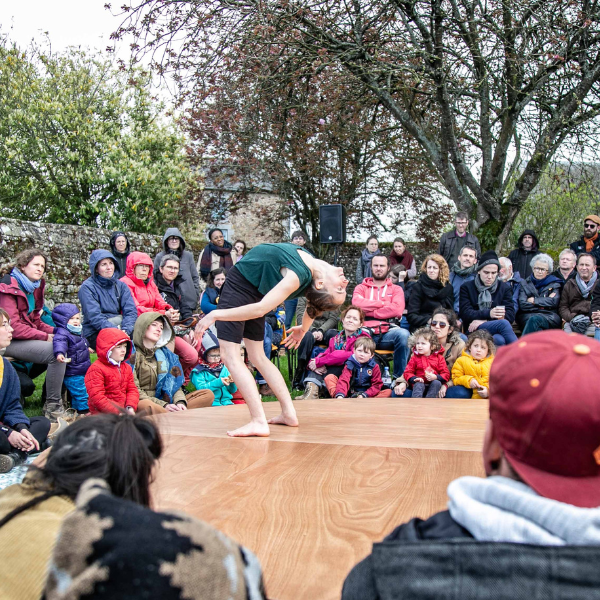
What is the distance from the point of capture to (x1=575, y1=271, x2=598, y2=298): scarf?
6.14 metres

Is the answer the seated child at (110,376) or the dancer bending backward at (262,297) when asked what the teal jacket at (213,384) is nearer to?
the seated child at (110,376)

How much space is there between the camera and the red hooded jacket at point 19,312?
509 cm

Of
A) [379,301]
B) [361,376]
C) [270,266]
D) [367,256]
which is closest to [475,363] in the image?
[361,376]

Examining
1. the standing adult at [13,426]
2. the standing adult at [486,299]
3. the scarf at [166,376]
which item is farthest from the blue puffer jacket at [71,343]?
the standing adult at [486,299]

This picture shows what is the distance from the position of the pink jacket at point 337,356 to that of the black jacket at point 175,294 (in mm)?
1929

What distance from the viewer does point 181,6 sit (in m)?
6.65

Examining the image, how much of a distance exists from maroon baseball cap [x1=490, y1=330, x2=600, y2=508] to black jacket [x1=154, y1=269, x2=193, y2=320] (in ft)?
19.6

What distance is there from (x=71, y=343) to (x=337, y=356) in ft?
7.84

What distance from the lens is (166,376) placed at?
504 cm

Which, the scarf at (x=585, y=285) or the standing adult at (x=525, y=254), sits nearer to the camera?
the scarf at (x=585, y=285)

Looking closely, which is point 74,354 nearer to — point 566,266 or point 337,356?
point 337,356

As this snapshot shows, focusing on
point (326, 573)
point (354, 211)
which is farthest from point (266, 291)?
point (354, 211)

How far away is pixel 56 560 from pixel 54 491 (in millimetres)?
266

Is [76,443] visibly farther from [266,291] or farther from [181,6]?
[181,6]
